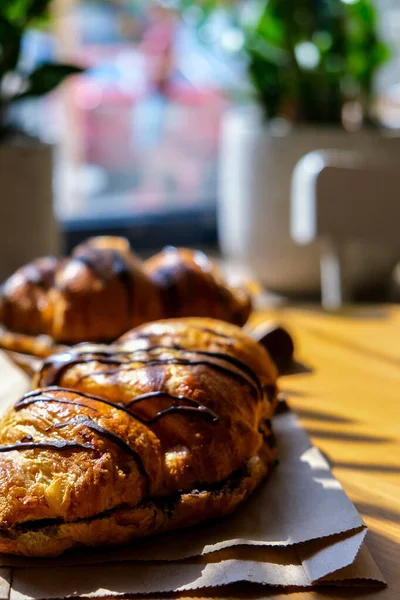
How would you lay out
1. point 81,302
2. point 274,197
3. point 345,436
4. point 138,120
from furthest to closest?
1. point 138,120
2. point 274,197
3. point 81,302
4. point 345,436

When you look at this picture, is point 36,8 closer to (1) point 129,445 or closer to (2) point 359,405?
(2) point 359,405

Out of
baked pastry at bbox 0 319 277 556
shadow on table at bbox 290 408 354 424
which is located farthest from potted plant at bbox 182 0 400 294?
baked pastry at bbox 0 319 277 556

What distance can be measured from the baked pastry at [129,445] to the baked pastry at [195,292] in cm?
32

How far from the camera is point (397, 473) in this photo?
0.72m

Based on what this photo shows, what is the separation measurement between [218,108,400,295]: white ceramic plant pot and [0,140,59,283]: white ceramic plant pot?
0.70 meters

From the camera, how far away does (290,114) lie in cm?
227

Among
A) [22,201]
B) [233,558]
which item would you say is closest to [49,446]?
[233,558]

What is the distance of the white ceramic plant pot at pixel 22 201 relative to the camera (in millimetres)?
1694

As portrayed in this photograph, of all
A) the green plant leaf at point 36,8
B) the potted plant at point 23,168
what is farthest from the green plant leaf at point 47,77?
the green plant leaf at point 36,8

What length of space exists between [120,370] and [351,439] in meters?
0.29

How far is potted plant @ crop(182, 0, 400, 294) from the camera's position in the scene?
2162 millimetres

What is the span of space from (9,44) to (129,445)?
142 centimetres

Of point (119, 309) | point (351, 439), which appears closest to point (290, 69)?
point (119, 309)

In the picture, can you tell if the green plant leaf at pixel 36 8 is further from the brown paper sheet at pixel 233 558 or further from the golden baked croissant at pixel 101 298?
the brown paper sheet at pixel 233 558
